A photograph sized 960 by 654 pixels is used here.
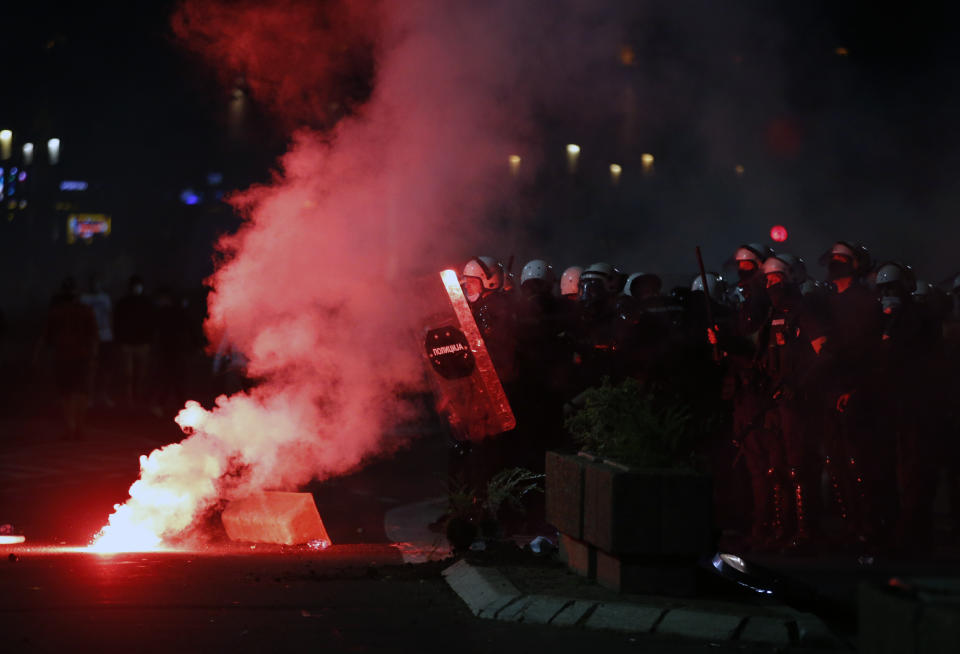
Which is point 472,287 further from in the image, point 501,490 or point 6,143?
point 6,143

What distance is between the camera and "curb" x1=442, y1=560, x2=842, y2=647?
579 centimetres

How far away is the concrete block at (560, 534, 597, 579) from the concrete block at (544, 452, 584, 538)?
89 millimetres

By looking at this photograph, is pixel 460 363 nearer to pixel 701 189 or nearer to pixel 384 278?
pixel 384 278

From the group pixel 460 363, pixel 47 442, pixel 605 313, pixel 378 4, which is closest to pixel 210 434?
Result: pixel 460 363

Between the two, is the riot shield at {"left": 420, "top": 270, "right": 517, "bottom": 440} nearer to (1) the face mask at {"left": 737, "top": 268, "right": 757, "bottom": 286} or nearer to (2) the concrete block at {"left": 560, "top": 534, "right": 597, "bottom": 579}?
(2) the concrete block at {"left": 560, "top": 534, "right": 597, "bottom": 579}

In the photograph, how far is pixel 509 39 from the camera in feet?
39.2

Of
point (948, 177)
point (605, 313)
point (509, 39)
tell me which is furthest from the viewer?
point (948, 177)

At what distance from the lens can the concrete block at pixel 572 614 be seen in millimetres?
6109

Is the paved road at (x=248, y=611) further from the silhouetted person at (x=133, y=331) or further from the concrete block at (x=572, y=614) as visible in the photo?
the silhouetted person at (x=133, y=331)

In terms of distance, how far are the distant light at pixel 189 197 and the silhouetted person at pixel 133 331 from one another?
1088 inches

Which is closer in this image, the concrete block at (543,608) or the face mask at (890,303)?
the concrete block at (543,608)

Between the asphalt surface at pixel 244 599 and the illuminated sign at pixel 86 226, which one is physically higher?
the illuminated sign at pixel 86 226

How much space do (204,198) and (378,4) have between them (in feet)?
121

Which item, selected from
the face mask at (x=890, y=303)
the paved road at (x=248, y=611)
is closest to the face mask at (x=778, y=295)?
the face mask at (x=890, y=303)
